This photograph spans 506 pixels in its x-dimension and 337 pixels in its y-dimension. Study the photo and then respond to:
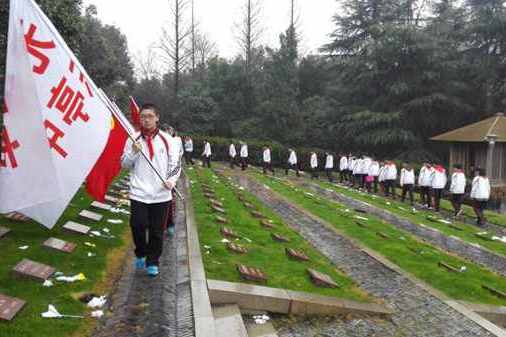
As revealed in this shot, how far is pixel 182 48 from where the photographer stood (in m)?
43.3

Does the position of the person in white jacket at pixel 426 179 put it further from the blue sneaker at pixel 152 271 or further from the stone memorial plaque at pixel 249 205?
the blue sneaker at pixel 152 271

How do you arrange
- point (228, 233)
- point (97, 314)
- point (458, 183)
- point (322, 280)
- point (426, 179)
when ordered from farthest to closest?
point (426, 179), point (458, 183), point (228, 233), point (322, 280), point (97, 314)

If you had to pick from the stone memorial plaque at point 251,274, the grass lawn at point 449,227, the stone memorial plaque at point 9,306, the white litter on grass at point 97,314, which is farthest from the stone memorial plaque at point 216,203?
the stone memorial plaque at point 9,306

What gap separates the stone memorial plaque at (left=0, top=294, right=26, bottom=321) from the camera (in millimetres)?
4613

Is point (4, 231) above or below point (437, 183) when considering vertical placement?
above

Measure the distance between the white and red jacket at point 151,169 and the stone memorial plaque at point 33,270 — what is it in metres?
1.28

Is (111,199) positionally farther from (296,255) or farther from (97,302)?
(97,302)

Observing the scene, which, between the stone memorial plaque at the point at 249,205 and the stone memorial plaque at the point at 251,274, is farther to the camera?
the stone memorial plaque at the point at 249,205

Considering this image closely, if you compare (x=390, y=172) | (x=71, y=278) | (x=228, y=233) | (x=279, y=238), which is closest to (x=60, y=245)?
(x=71, y=278)

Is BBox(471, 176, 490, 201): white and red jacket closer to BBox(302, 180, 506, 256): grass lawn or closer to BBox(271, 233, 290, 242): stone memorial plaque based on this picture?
BBox(302, 180, 506, 256): grass lawn

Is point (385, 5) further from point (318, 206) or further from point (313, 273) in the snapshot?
point (313, 273)

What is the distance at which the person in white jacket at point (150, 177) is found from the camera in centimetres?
597

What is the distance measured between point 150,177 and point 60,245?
195 cm

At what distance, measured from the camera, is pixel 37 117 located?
599cm
